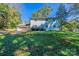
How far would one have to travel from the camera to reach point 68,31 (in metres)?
1.91

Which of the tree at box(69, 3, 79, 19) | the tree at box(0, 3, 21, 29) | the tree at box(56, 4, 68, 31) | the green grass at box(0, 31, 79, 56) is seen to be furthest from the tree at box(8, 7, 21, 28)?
the tree at box(69, 3, 79, 19)

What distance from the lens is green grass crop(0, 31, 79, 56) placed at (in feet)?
6.18

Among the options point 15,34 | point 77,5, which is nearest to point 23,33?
point 15,34

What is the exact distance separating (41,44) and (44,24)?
0.22 meters

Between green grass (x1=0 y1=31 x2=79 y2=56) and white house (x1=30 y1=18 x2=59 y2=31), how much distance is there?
0.05 m

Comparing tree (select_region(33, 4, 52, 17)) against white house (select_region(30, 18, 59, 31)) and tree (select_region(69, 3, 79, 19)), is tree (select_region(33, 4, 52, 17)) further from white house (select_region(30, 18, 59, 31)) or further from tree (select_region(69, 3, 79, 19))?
tree (select_region(69, 3, 79, 19))

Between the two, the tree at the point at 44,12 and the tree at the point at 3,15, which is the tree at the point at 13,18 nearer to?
the tree at the point at 3,15

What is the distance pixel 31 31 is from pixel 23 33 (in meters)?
0.09

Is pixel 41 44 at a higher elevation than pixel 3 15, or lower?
lower

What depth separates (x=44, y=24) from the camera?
192 cm

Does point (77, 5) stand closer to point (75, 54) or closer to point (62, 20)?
point (62, 20)

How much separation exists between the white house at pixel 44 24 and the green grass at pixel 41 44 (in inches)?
1.9

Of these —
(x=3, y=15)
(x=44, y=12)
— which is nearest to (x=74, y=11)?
(x=44, y=12)

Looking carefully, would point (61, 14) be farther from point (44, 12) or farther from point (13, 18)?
point (13, 18)
